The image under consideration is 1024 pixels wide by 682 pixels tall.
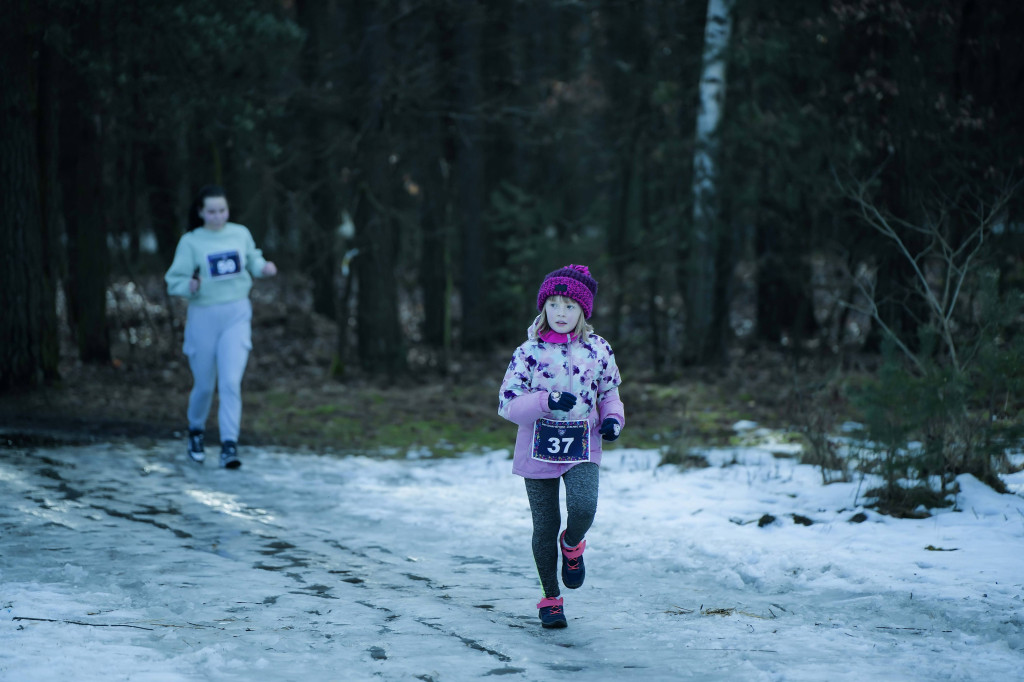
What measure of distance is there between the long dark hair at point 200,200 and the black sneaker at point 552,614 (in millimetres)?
5264

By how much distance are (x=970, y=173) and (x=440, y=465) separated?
23.9 feet

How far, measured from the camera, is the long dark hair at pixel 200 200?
906 centimetres

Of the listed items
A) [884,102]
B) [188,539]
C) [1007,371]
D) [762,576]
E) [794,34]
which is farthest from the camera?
[794,34]

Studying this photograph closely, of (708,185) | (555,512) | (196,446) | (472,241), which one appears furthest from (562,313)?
(472,241)

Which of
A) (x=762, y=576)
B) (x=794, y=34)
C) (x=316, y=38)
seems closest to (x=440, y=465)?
(x=762, y=576)

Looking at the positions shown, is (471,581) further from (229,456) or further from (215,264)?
(215,264)

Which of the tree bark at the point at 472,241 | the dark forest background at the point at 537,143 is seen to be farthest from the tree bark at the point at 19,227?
the tree bark at the point at 472,241

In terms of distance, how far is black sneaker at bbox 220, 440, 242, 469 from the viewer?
363 inches

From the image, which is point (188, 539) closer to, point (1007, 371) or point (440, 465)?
point (440, 465)

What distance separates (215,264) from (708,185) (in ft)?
28.6

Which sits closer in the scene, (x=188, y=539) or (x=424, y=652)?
(x=424, y=652)

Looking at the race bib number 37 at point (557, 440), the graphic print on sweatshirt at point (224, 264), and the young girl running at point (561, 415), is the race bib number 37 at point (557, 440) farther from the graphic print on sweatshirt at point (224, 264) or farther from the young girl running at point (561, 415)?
the graphic print on sweatshirt at point (224, 264)

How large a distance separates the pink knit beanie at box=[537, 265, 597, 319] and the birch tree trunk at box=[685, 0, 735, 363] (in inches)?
411

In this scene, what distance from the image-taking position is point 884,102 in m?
13.6
